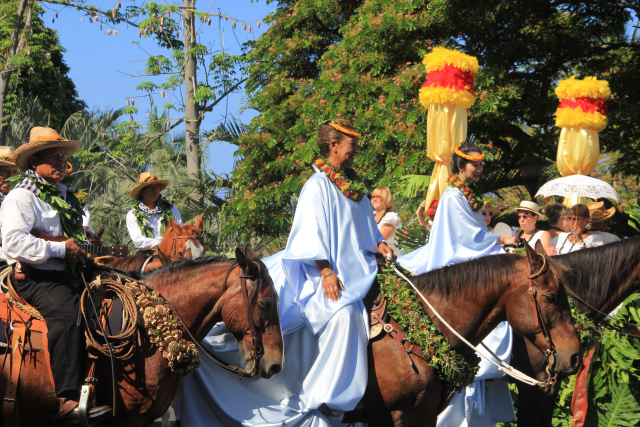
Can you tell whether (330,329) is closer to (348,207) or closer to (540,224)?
(348,207)

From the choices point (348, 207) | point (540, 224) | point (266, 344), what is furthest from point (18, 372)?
point (540, 224)

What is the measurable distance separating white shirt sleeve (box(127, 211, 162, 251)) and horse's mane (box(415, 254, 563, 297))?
3.86 m

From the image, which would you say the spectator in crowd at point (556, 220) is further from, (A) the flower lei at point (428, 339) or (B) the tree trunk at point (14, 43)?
(B) the tree trunk at point (14, 43)

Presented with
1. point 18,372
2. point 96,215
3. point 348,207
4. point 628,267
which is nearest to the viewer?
point 18,372

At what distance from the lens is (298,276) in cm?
439

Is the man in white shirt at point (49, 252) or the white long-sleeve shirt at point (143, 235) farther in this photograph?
the white long-sleeve shirt at point (143, 235)

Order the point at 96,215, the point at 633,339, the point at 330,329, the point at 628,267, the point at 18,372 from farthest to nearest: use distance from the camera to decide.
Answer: the point at 96,215 → the point at 633,339 → the point at 628,267 → the point at 330,329 → the point at 18,372

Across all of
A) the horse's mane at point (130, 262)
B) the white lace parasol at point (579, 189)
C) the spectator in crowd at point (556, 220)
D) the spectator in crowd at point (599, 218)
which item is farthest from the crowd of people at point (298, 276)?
the white lace parasol at point (579, 189)

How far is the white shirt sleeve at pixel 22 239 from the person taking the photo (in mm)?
3535

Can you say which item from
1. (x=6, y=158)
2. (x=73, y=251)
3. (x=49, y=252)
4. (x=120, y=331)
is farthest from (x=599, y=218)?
(x=6, y=158)

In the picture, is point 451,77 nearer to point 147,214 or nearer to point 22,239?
point 147,214

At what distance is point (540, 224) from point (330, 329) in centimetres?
759

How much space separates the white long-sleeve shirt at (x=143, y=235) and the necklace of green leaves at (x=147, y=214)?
0.15ft

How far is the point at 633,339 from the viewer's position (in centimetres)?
550
